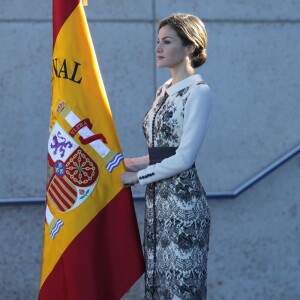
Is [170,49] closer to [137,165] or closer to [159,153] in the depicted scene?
[159,153]

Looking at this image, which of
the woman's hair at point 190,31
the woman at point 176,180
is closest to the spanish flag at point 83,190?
the woman at point 176,180

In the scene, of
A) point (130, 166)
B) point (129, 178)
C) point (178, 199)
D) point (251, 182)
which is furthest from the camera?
point (251, 182)

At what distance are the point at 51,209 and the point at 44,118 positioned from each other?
1663mm

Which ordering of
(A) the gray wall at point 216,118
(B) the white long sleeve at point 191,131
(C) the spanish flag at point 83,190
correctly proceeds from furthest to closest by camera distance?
(A) the gray wall at point 216,118 → (C) the spanish flag at point 83,190 → (B) the white long sleeve at point 191,131

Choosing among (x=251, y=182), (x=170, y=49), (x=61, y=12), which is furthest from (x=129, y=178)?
(x=251, y=182)

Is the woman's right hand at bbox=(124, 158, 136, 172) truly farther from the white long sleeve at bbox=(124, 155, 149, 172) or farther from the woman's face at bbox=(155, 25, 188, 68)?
the woman's face at bbox=(155, 25, 188, 68)

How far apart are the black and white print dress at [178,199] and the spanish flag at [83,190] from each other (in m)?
0.16

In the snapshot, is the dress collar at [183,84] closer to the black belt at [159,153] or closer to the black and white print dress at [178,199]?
the black and white print dress at [178,199]

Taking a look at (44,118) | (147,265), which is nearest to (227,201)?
(44,118)

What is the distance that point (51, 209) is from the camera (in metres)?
4.09

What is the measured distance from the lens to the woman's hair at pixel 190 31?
12.9ft

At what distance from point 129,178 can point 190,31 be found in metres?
0.68

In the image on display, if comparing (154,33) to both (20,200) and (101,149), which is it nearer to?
(20,200)

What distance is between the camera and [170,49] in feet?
12.9
